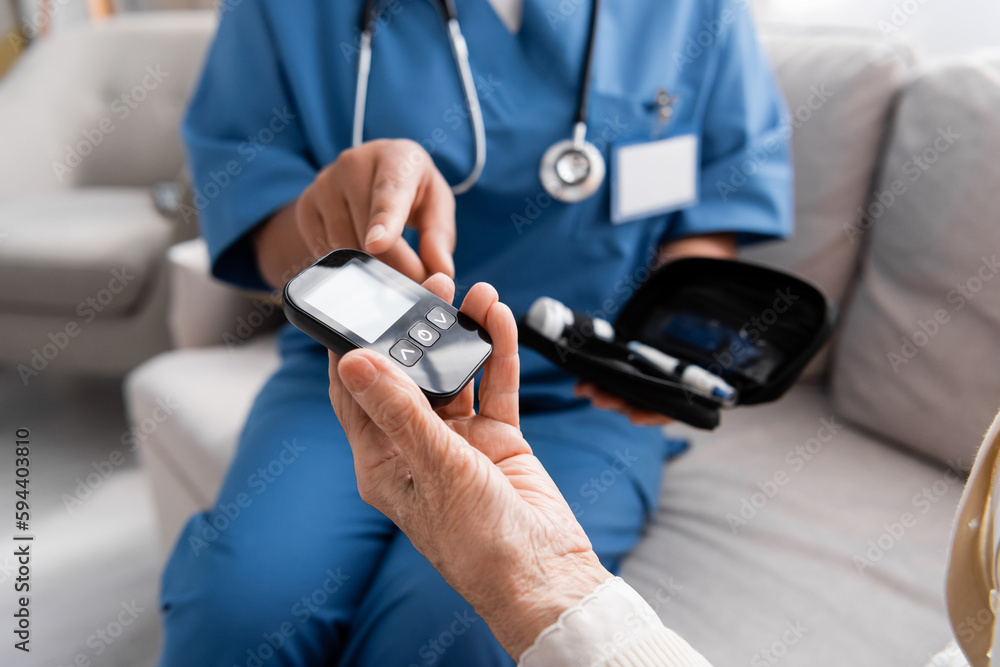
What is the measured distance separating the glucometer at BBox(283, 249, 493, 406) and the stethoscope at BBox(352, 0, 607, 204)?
22 cm

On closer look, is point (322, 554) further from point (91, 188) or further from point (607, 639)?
point (91, 188)

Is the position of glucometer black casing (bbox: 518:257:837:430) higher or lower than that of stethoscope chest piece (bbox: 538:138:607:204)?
lower

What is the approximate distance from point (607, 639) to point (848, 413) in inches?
24.7

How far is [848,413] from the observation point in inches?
30.1

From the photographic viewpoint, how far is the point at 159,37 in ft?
4.69

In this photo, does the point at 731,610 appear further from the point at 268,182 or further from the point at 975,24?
the point at 975,24

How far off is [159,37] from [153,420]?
1058 mm

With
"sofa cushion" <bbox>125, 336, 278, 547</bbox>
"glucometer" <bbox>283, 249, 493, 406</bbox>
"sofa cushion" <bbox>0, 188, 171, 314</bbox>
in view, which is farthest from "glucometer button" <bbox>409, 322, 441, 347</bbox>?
"sofa cushion" <bbox>0, 188, 171, 314</bbox>

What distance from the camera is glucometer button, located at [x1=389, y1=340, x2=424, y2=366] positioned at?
0.35 meters

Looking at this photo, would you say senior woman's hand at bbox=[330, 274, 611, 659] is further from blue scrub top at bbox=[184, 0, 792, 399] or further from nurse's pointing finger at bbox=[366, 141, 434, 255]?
blue scrub top at bbox=[184, 0, 792, 399]

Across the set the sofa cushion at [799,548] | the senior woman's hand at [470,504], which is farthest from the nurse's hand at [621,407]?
the senior woman's hand at [470,504]

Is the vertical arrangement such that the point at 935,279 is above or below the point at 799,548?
above

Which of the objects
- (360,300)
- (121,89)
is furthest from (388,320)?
(121,89)

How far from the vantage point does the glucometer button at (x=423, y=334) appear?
0.36 meters
